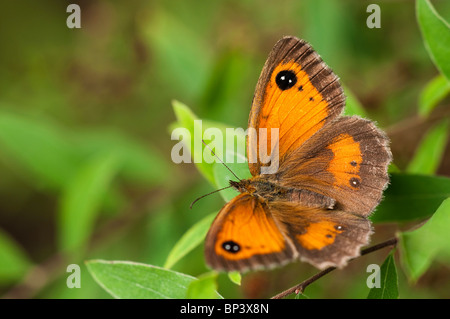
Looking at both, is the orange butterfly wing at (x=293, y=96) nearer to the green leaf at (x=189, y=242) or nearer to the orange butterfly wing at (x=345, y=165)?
the orange butterfly wing at (x=345, y=165)

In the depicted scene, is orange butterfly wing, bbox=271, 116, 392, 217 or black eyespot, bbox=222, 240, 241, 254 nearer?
black eyespot, bbox=222, 240, 241, 254

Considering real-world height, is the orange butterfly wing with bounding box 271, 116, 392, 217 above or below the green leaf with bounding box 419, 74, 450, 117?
below

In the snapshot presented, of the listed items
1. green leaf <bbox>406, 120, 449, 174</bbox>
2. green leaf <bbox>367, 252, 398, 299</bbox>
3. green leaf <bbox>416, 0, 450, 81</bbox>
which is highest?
green leaf <bbox>416, 0, 450, 81</bbox>

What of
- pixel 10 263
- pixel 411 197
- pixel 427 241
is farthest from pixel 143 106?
pixel 427 241

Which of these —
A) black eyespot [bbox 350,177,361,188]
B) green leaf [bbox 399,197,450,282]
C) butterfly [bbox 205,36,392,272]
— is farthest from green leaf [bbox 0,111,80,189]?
green leaf [bbox 399,197,450,282]

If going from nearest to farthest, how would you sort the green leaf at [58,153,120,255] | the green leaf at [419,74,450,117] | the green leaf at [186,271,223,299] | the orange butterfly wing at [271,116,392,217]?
the green leaf at [186,271,223,299] → the orange butterfly wing at [271,116,392,217] → the green leaf at [419,74,450,117] → the green leaf at [58,153,120,255]

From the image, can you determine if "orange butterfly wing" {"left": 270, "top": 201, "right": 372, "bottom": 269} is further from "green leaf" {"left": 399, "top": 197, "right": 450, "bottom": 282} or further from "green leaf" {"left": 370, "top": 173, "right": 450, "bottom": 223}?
"green leaf" {"left": 370, "top": 173, "right": 450, "bottom": 223}

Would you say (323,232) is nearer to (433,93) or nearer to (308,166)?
(308,166)
